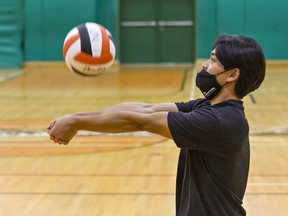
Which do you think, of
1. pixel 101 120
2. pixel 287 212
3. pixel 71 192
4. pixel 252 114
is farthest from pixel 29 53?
pixel 101 120

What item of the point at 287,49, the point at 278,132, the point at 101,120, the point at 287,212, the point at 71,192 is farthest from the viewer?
the point at 287,49

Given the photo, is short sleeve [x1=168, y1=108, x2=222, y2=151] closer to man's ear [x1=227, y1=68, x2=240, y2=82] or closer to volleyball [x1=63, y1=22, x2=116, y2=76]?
man's ear [x1=227, y1=68, x2=240, y2=82]

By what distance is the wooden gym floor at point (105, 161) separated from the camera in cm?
700

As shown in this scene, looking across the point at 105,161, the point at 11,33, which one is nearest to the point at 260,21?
the point at 11,33

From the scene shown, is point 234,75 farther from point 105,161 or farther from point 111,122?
point 105,161

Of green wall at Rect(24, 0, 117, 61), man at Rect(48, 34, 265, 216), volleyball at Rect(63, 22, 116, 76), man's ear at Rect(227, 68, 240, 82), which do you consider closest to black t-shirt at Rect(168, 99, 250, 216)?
man at Rect(48, 34, 265, 216)

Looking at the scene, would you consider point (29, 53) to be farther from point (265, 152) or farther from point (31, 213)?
point (31, 213)

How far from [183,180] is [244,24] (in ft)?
59.1

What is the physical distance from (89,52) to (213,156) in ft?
4.87

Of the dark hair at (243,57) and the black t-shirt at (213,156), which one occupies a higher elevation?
the dark hair at (243,57)

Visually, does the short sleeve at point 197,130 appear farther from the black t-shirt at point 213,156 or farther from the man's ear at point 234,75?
the man's ear at point 234,75

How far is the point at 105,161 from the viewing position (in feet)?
29.5

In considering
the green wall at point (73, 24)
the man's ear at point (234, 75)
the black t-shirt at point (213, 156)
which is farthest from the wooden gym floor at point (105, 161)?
the green wall at point (73, 24)

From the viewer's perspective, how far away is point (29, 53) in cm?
2142
